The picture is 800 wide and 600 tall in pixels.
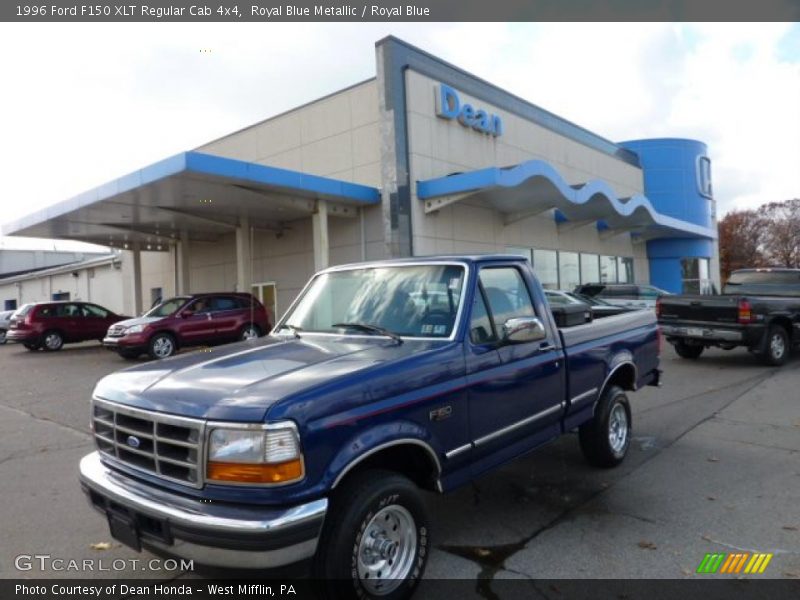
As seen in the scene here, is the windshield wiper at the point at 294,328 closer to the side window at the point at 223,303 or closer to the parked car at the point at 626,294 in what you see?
the side window at the point at 223,303

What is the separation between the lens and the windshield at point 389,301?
375 cm

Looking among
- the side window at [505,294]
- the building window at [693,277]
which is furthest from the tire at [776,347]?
the building window at [693,277]

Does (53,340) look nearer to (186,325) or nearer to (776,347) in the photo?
(186,325)

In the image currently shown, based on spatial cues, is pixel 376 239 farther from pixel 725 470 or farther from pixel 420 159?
pixel 725 470

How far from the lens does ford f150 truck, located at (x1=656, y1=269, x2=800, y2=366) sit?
35.3ft

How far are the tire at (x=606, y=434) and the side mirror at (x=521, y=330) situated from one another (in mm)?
1713

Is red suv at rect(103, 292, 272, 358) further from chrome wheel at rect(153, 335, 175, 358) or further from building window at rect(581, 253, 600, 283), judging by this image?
building window at rect(581, 253, 600, 283)

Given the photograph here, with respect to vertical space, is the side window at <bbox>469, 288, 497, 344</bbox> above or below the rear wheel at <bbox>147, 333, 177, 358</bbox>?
above

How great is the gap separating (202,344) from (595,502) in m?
13.0

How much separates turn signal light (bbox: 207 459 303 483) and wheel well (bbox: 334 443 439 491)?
1.73 ft

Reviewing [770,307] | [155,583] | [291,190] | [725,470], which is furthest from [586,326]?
[291,190]

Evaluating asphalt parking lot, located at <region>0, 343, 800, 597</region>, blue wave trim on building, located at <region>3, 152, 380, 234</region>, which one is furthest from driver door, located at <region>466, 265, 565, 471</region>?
blue wave trim on building, located at <region>3, 152, 380, 234</region>

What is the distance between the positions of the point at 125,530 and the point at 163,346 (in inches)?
486

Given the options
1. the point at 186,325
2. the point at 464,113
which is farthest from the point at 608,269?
the point at 186,325
